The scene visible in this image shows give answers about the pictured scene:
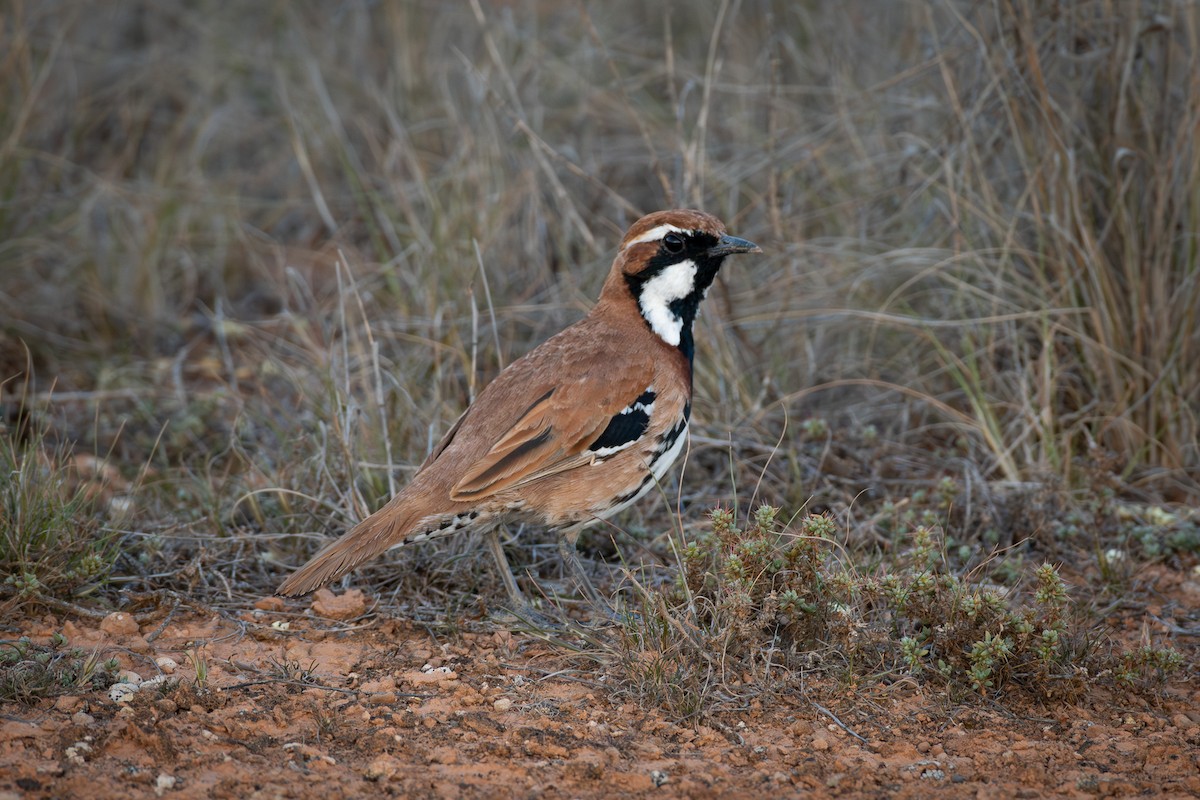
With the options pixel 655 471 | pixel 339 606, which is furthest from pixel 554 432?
pixel 339 606

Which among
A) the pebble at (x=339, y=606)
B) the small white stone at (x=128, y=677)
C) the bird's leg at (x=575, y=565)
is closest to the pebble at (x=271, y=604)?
the pebble at (x=339, y=606)

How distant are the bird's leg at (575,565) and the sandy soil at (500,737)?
1.20 feet

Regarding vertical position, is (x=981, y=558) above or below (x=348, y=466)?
below

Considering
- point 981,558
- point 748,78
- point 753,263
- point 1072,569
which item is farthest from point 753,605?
point 748,78

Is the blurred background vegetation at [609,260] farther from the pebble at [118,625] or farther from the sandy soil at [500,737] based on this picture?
the sandy soil at [500,737]

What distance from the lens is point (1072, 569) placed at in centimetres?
543

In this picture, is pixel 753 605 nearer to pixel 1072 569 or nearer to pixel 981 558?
pixel 981 558

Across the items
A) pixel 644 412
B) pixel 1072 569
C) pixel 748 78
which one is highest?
pixel 748 78

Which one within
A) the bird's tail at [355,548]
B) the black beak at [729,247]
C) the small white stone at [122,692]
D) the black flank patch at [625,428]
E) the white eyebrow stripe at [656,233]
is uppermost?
the white eyebrow stripe at [656,233]

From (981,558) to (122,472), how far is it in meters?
4.17

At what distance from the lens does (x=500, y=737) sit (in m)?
3.94

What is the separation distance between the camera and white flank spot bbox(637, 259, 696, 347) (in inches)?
209

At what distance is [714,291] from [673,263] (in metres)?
1.66

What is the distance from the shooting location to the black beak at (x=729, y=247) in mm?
5226
